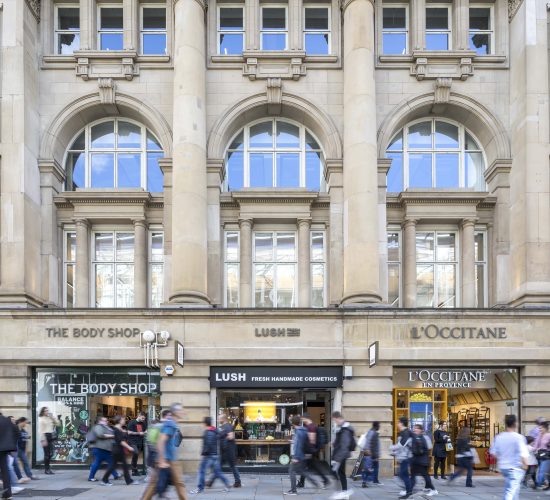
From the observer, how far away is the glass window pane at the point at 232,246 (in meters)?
22.5

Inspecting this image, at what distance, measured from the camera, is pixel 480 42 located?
23016 millimetres

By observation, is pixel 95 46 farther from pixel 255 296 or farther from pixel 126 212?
pixel 255 296

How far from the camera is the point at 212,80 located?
72.5ft

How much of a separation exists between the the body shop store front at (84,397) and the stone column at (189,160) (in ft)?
8.59

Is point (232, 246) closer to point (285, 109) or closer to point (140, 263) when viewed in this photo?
point (140, 263)

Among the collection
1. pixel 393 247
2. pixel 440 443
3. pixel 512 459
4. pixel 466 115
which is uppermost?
pixel 466 115

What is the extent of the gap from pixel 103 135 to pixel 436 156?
449 inches

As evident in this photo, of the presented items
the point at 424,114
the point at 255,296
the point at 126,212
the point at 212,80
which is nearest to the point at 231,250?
the point at 255,296

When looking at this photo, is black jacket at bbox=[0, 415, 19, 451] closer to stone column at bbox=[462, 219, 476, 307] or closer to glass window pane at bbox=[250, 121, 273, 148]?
glass window pane at bbox=[250, 121, 273, 148]

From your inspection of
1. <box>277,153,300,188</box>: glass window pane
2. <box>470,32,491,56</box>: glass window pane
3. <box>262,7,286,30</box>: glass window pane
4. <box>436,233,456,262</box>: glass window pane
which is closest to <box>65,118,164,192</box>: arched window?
<box>277,153,300,188</box>: glass window pane

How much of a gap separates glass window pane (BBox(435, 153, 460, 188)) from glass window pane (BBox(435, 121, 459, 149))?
320 mm

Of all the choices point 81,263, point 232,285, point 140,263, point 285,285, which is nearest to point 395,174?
point 285,285

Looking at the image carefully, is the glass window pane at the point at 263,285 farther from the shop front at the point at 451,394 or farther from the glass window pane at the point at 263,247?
the shop front at the point at 451,394


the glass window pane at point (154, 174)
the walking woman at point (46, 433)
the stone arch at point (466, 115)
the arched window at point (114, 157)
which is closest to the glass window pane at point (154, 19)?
the arched window at point (114, 157)
